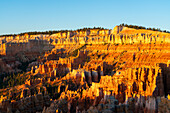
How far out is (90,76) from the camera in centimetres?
5025

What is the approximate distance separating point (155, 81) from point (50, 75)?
1208 inches

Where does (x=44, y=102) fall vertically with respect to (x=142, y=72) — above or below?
below

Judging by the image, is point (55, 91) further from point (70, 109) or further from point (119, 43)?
point (119, 43)

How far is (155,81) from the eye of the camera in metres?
30.5

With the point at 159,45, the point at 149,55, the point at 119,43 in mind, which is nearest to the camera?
the point at 149,55

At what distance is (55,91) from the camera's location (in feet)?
143

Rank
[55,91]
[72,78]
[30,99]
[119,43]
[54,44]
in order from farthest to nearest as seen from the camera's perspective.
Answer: [54,44]
[119,43]
[72,78]
[55,91]
[30,99]

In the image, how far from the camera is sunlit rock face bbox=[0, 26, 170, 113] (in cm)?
2733

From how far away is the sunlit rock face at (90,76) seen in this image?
89.7 ft

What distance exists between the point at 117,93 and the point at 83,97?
17.0 feet

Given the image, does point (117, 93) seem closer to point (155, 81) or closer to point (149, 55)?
point (155, 81)

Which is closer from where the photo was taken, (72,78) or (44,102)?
(44,102)

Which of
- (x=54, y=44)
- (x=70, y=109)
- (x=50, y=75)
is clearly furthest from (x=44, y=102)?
(x=54, y=44)

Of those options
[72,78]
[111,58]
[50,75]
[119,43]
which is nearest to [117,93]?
[72,78]
